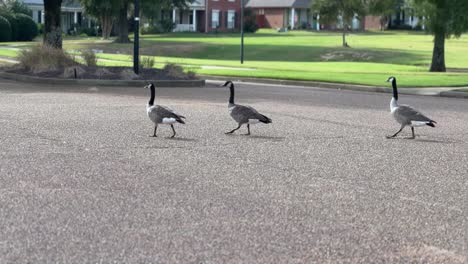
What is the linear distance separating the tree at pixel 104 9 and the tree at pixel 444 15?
970 inches

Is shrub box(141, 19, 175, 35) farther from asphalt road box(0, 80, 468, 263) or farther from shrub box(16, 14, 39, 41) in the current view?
asphalt road box(0, 80, 468, 263)

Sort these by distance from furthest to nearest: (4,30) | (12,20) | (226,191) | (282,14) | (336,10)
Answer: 1. (282,14)
2. (12,20)
3. (4,30)
4. (336,10)
5. (226,191)

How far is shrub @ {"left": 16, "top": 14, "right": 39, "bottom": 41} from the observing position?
7138 centimetres

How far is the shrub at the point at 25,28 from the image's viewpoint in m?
71.4

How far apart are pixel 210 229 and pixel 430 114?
1294 centimetres

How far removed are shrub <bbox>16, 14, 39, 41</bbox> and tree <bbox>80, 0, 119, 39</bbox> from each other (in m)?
6.16

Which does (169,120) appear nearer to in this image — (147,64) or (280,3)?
(147,64)

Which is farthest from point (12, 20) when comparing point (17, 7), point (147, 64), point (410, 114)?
point (410, 114)

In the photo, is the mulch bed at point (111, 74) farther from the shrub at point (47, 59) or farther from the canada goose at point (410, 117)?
the canada goose at point (410, 117)

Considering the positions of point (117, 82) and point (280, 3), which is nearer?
point (117, 82)

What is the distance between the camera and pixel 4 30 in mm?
68812

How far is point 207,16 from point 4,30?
38.6 m

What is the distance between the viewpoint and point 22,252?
6402 mm

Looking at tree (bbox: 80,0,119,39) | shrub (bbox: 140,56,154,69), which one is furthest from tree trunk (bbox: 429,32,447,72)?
tree (bbox: 80,0,119,39)
